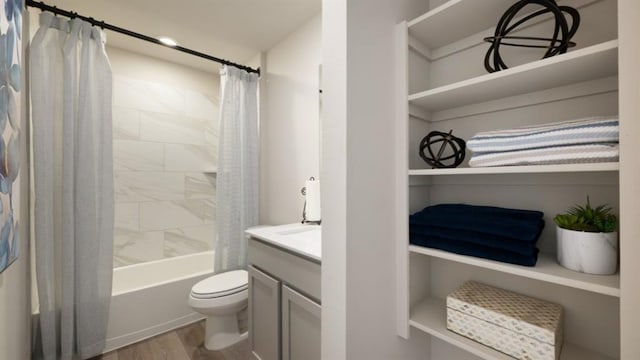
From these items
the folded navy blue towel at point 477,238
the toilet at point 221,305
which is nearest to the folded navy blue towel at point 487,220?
the folded navy blue towel at point 477,238

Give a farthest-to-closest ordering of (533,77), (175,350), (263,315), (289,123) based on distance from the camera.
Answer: (289,123) < (175,350) < (263,315) < (533,77)

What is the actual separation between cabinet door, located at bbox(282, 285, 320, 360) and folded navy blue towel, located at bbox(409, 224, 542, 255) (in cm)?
59

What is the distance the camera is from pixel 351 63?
85cm

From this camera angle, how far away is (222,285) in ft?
6.38

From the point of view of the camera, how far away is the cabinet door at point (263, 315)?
1.44 m

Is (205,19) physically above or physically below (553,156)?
above

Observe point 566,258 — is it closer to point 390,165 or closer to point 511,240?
point 511,240

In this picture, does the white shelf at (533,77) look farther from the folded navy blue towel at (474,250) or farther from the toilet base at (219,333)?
the toilet base at (219,333)

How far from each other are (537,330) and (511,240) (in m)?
0.27

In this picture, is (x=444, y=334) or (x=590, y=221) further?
(x=444, y=334)

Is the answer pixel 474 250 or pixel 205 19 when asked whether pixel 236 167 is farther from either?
pixel 474 250

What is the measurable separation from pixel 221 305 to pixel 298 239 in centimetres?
85

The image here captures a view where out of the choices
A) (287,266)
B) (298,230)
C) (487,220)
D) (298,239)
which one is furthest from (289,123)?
(487,220)

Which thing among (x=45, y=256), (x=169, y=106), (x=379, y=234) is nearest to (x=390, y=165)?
(x=379, y=234)
